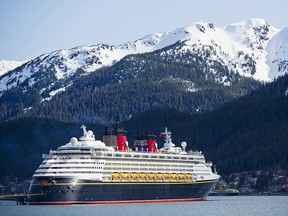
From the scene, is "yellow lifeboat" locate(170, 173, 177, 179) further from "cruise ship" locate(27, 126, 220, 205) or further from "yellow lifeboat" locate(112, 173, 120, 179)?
"yellow lifeboat" locate(112, 173, 120, 179)

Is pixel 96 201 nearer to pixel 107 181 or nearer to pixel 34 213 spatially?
pixel 107 181

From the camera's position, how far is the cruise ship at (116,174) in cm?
14700

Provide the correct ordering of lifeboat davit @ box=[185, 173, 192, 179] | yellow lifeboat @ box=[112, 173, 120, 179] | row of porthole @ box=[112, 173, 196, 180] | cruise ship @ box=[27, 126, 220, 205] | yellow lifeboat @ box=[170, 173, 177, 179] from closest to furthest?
1. cruise ship @ box=[27, 126, 220, 205]
2. yellow lifeboat @ box=[112, 173, 120, 179]
3. row of porthole @ box=[112, 173, 196, 180]
4. yellow lifeboat @ box=[170, 173, 177, 179]
5. lifeboat davit @ box=[185, 173, 192, 179]

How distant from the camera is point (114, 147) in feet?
534

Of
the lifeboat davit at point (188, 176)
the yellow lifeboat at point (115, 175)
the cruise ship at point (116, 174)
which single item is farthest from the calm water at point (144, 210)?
the lifeboat davit at point (188, 176)

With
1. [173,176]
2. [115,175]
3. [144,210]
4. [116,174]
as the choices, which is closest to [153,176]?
[173,176]

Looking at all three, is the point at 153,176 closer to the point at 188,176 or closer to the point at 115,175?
the point at 188,176

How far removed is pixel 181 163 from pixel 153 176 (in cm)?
985

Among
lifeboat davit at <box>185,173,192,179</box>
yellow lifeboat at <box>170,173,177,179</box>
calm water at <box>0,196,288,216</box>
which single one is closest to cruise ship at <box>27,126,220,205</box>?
lifeboat davit at <box>185,173,192,179</box>

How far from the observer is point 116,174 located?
156 m

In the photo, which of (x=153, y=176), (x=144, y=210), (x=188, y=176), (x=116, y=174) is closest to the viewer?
(x=144, y=210)

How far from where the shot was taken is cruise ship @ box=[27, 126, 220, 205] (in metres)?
147

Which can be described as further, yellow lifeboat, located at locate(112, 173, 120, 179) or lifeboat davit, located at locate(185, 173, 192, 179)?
lifeboat davit, located at locate(185, 173, 192, 179)

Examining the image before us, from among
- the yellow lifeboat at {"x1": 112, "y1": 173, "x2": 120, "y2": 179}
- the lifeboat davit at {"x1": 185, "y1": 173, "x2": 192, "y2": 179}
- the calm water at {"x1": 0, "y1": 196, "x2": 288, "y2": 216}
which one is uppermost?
the yellow lifeboat at {"x1": 112, "y1": 173, "x2": 120, "y2": 179}
